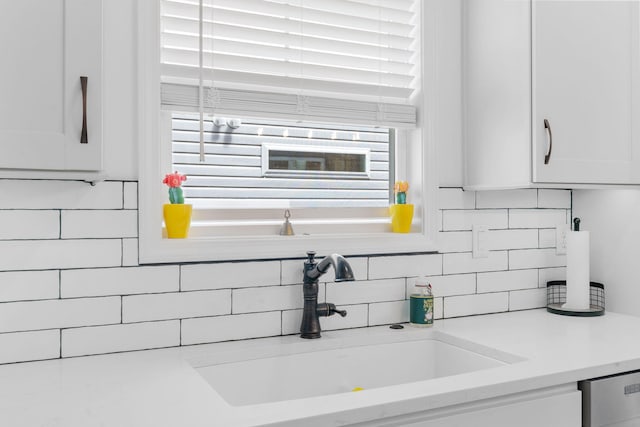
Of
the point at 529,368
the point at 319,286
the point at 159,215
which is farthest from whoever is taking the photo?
the point at 319,286

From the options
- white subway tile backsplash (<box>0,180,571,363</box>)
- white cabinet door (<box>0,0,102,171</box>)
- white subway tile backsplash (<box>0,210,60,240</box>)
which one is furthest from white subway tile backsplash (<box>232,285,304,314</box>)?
white cabinet door (<box>0,0,102,171</box>)

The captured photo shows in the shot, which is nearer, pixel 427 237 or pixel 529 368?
pixel 529 368

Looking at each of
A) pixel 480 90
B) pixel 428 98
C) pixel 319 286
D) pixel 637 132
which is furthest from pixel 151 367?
pixel 637 132

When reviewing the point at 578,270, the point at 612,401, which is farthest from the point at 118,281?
the point at 578,270

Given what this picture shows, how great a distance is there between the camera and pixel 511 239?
232 centimetres

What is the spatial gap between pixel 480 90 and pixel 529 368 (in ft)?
3.54

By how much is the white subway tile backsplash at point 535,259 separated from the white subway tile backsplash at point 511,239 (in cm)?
2

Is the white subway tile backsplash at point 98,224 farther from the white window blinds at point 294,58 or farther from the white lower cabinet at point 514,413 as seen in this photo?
the white lower cabinet at point 514,413

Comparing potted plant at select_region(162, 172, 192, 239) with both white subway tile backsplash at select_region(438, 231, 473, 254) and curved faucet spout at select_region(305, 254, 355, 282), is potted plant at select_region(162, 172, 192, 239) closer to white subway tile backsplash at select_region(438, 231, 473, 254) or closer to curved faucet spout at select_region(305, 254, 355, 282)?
curved faucet spout at select_region(305, 254, 355, 282)

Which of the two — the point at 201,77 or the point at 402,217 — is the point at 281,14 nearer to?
the point at 201,77

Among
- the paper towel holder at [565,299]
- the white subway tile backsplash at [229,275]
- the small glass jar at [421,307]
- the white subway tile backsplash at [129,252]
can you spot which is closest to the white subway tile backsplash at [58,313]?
the white subway tile backsplash at [129,252]

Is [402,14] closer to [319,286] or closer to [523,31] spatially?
[523,31]

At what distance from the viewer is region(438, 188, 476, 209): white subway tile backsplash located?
7.20 ft

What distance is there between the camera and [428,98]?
7.09ft
